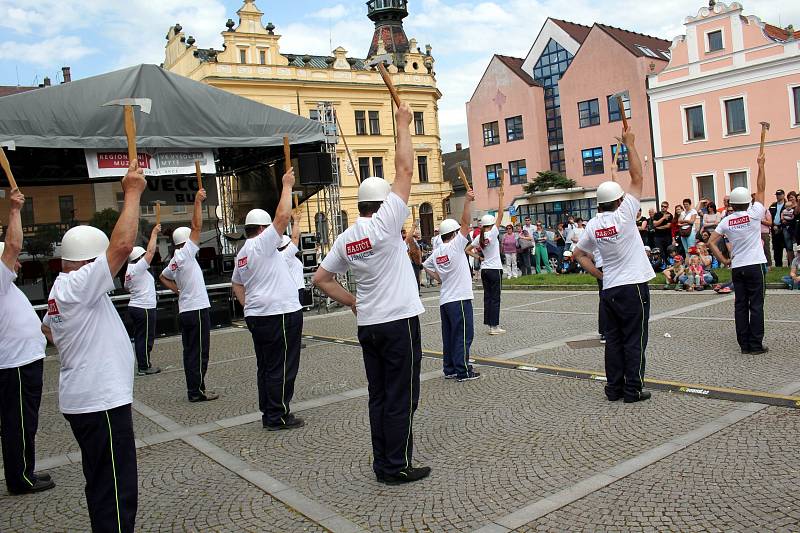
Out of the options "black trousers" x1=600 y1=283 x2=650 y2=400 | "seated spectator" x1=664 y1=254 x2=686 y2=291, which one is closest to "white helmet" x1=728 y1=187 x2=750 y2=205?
"black trousers" x1=600 y1=283 x2=650 y2=400

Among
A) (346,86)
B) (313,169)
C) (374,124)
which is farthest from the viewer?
(374,124)

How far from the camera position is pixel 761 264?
8547 mm

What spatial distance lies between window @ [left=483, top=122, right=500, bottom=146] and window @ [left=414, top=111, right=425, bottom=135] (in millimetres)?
7980

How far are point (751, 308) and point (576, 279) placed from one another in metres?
10.9

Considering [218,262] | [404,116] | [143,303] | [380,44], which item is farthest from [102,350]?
[380,44]

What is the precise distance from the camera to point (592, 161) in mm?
43656


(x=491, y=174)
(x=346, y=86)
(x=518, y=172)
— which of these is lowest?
(x=518, y=172)

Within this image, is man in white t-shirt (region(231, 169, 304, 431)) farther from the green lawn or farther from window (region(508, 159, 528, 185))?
window (region(508, 159, 528, 185))

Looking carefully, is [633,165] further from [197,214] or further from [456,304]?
[197,214]

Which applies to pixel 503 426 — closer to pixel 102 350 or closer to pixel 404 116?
pixel 404 116

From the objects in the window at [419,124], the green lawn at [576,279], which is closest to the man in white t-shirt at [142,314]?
the green lawn at [576,279]

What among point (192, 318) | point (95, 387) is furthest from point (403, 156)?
point (192, 318)

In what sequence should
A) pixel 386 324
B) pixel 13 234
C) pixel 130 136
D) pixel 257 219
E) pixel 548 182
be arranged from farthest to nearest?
pixel 548 182
pixel 257 219
pixel 13 234
pixel 386 324
pixel 130 136

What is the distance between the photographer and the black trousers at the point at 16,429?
553 centimetres
